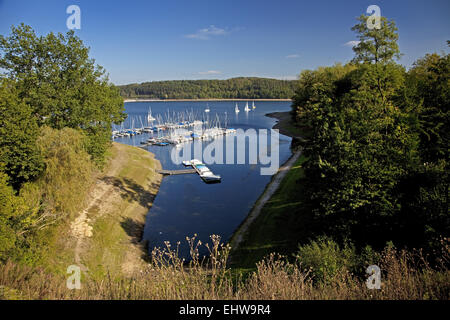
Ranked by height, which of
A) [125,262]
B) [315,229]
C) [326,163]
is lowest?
[125,262]

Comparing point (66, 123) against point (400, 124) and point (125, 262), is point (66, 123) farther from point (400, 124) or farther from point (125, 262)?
point (400, 124)

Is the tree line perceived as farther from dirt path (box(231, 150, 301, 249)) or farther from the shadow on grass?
dirt path (box(231, 150, 301, 249))

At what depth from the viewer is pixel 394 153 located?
19.4 metres

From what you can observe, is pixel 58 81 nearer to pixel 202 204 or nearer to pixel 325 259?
pixel 202 204

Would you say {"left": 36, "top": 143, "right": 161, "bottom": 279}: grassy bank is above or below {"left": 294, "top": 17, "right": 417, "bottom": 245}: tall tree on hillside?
below

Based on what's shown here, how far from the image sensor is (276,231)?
2702cm

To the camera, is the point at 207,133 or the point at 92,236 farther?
the point at 207,133

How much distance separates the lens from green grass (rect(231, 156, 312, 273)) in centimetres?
2364

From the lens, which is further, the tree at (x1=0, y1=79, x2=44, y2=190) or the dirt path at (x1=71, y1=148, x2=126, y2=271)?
the dirt path at (x1=71, y1=148, x2=126, y2=271)

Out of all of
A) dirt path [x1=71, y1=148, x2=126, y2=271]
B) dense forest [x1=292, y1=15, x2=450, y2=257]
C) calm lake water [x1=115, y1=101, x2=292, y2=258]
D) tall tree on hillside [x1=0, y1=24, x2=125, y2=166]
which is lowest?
calm lake water [x1=115, y1=101, x2=292, y2=258]

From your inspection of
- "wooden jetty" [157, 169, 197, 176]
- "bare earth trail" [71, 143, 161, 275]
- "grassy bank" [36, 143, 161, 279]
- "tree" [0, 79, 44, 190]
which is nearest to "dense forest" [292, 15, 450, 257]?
"grassy bank" [36, 143, 161, 279]

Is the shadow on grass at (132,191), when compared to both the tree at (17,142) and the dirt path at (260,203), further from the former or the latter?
the dirt path at (260,203)
